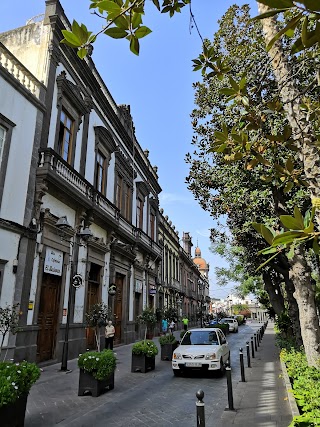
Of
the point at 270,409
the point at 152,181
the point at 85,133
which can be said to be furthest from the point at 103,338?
the point at 152,181

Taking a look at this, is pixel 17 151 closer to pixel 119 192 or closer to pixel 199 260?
pixel 119 192

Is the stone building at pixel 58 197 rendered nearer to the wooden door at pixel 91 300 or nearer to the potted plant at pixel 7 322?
the wooden door at pixel 91 300

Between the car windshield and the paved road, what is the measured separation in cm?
110

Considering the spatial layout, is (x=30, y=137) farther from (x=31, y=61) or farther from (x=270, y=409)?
(x=270, y=409)

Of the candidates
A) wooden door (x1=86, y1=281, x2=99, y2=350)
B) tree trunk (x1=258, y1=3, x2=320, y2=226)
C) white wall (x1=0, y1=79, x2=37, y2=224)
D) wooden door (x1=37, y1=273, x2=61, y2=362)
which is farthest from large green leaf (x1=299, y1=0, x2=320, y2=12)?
wooden door (x1=86, y1=281, x2=99, y2=350)

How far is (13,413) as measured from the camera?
5117 mm

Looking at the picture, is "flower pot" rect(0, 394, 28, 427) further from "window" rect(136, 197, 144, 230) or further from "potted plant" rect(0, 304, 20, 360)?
"window" rect(136, 197, 144, 230)

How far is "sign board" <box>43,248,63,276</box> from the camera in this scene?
12.2 meters

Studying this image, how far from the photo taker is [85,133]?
1595 cm

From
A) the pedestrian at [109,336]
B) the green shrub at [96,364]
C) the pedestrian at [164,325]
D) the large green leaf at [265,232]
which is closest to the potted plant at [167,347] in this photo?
the pedestrian at [109,336]

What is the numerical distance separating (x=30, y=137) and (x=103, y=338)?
9.87 m

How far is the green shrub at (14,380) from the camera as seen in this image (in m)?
4.84

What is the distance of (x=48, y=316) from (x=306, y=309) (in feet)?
29.4

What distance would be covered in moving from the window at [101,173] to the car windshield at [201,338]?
879cm
